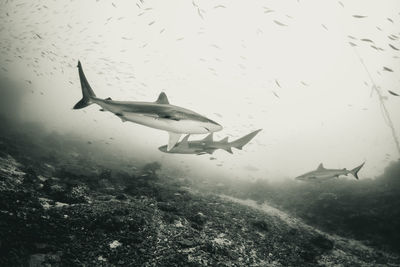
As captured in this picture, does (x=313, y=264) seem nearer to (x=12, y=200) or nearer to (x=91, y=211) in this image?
(x=91, y=211)

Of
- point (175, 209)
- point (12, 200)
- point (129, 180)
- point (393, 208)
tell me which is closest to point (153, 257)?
point (175, 209)

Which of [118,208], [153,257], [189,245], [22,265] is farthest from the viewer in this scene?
[118,208]

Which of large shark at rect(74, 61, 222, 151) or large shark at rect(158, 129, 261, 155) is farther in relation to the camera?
large shark at rect(158, 129, 261, 155)

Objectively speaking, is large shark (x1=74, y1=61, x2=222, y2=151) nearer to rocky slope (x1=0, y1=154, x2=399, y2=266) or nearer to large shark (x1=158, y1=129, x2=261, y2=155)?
large shark (x1=158, y1=129, x2=261, y2=155)

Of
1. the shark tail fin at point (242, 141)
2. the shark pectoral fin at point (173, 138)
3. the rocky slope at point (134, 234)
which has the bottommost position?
the rocky slope at point (134, 234)

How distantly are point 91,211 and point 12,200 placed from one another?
2.14 m

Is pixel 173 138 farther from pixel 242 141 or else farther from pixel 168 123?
pixel 242 141

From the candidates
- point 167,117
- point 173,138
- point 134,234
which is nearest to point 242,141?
point 173,138

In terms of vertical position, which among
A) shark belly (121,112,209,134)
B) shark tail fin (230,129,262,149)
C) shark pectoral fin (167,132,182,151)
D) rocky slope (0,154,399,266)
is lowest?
rocky slope (0,154,399,266)

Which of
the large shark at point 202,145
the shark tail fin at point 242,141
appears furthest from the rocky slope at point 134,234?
the shark tail fin at point 242,141

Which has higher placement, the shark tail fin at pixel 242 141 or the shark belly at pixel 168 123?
the shark belly at pixel 168 123

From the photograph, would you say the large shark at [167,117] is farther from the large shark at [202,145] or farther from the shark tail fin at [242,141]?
the shark tail fin at [242,141]

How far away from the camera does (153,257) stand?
517 centimetres

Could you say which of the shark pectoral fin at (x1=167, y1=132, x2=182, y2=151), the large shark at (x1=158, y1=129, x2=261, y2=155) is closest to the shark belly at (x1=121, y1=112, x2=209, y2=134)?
the shark pectoral fin at (x1=167, y1=132, x2=182, y2=151)
